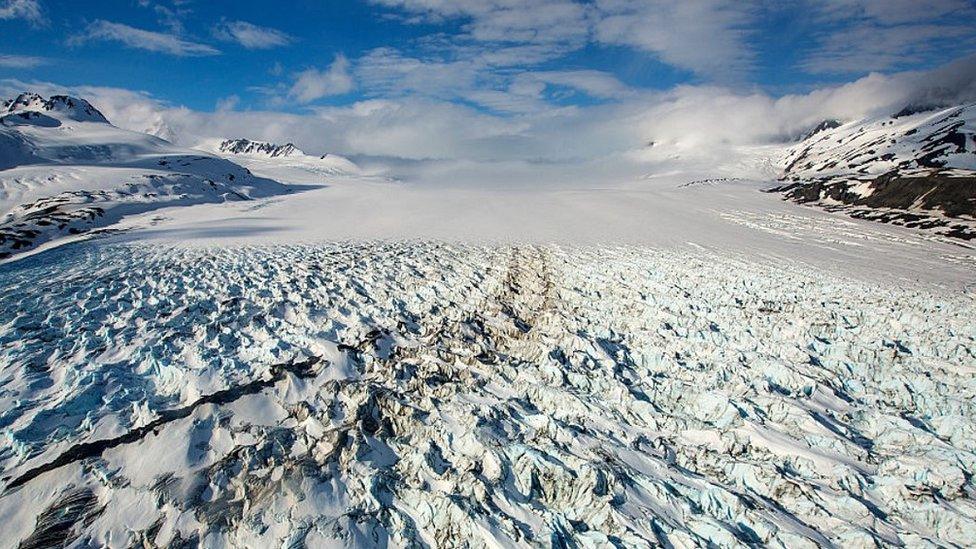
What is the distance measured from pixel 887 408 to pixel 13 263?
32505 millimetres

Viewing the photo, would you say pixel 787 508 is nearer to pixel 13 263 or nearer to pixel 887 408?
pixel 887 408

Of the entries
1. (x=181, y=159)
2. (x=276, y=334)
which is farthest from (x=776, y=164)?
(x=276, y=334)

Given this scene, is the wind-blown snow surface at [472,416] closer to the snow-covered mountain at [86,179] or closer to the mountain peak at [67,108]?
the snow-covered mountain at [86,179]

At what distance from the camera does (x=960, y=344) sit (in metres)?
11.5

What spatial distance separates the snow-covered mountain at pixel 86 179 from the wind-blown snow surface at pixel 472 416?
23500 millimetres

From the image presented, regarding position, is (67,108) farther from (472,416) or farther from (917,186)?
(917,186)

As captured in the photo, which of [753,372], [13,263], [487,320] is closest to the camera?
[753,372]

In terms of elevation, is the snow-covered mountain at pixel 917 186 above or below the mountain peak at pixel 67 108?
below

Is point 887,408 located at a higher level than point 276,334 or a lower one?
lower

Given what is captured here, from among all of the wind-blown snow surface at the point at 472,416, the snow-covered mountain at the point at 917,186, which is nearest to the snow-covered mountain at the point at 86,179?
the wind-blown snow surface at the point at 472,416

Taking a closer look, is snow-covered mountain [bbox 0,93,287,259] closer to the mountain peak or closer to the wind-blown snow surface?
the mountain peak

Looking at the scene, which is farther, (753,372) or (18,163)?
(18,163)

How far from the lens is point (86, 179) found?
56.8 m

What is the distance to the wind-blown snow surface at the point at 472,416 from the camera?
587 cm
